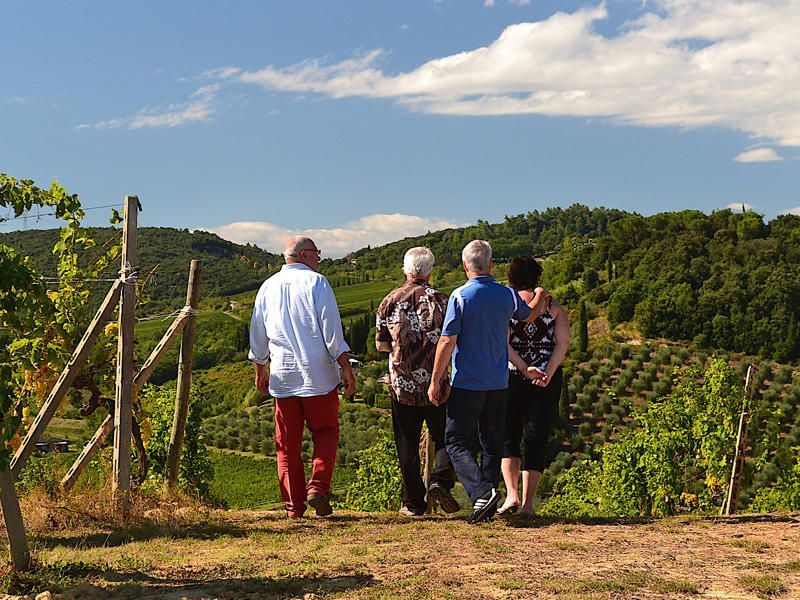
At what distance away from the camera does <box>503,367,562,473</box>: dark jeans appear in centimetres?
632

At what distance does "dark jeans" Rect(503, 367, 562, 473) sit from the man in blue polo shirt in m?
0.28

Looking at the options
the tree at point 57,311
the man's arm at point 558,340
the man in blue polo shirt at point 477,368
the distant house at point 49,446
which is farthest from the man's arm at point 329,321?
the distant house at point 49,446

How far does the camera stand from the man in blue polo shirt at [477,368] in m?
5.96

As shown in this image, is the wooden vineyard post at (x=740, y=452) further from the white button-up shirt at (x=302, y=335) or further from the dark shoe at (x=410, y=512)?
the white button-up shirt at (x=302, y=335)

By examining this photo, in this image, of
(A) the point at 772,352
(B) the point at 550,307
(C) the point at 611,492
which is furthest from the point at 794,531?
(A) the point at 772,352

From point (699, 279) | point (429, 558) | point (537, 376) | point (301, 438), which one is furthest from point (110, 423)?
point (699, 279)

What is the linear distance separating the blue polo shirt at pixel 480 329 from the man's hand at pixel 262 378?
145 cm

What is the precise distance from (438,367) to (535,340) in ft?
2.73

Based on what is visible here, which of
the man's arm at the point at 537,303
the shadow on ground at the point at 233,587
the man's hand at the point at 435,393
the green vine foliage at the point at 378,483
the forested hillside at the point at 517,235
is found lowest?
the green vine foliage at the point at 378,483

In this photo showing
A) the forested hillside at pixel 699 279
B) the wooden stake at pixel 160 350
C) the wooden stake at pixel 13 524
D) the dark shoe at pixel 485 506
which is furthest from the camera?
the forested hillside at pixel 699 279

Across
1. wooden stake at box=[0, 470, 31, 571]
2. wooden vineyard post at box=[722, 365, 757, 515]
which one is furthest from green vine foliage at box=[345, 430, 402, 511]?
wooden stake at box=[0, 470, 31, 571]

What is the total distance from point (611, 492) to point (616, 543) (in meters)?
13.7

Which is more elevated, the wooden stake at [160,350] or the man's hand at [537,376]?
the wooden stake at [160,350]

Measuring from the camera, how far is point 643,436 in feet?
61.6
